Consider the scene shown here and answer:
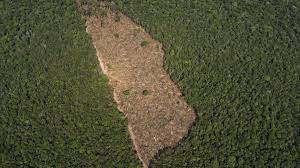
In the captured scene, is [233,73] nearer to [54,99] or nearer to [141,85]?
[141,85]

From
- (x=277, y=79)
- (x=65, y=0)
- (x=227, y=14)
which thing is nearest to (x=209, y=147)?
(x=277, y=79)

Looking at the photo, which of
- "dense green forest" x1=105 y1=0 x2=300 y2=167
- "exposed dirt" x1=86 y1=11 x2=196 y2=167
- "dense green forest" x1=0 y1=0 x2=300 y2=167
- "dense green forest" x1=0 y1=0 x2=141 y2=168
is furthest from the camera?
"exposed dirt" x1=86 y1=11 x2=196 y2=167

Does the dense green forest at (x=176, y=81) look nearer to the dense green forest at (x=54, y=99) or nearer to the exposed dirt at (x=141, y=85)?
the dense green forest at (x=54, y=99)

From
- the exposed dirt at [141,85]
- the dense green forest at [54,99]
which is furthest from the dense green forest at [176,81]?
the exposed dirt at [141,85]

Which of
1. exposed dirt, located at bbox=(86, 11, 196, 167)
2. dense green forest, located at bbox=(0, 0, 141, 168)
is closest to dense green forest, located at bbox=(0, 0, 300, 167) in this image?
dense green forest, located at bbox=(0, 0, 141, 168)

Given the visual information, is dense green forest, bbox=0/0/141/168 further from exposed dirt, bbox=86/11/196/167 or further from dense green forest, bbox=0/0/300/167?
exposed dirt, bbox=86/11/196/167
